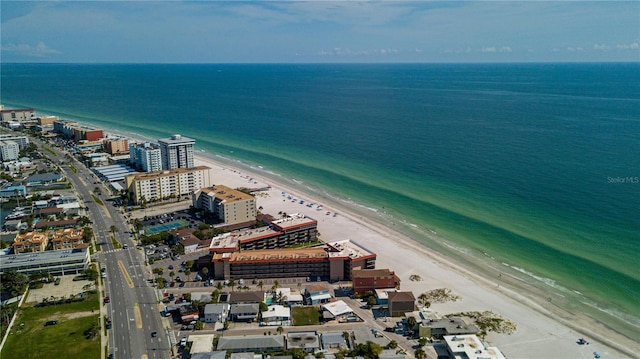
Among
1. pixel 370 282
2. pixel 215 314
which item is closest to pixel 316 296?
pixel 370 282

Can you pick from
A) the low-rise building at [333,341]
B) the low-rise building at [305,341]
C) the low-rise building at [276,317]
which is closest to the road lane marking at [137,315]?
the low-rise building at [276,317]

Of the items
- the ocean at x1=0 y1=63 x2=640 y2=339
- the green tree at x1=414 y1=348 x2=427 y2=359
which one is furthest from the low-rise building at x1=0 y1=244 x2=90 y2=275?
the ocean at x1=0 y1=63 x2=640 y2=339

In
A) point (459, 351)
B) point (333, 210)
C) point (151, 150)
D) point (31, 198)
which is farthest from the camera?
point (151, 150)

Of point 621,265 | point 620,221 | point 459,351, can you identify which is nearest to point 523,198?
point 620,221

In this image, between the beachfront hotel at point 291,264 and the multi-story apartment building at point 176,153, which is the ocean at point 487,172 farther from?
the beachfront hotel at point 291,264

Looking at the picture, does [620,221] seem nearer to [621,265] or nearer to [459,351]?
[621,265]

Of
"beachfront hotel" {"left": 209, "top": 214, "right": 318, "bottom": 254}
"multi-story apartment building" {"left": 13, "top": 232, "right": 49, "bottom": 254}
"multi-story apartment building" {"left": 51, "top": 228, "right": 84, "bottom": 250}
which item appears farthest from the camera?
"multi-story apartment building" {"left": 51, "top": 228, "right": 84, "bottom": 250}

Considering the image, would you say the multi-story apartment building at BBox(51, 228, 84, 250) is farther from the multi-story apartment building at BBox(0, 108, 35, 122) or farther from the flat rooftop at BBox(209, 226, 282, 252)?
the multi-story apartment building at BBox(0, 108, 35, 122)
